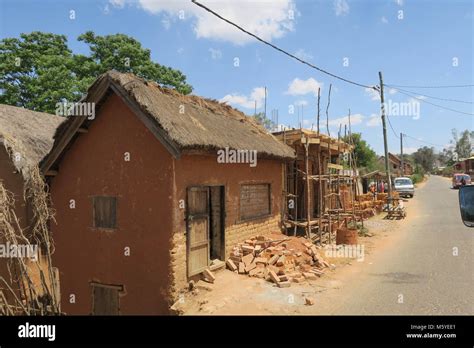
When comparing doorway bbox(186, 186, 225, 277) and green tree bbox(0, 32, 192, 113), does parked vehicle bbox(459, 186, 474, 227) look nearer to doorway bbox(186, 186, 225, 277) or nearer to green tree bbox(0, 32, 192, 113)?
doorway bbox(186, 186, 225, 277)

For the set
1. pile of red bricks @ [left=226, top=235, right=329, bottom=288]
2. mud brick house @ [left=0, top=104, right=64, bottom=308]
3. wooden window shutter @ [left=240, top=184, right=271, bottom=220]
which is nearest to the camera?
pile of red bricks @ [left=226, top=235, right=329, bottom=288]

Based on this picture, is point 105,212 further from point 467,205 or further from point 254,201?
point 467,205

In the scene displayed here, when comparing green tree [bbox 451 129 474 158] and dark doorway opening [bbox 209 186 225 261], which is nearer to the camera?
dark doorway opening [bbox 209 186 225 261]

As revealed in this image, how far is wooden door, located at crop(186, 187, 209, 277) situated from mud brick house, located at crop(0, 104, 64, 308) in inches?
190

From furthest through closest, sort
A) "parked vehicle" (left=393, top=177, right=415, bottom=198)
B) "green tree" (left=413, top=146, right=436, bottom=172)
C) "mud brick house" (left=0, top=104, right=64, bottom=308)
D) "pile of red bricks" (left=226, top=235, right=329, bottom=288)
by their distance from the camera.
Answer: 1. "green tree" (left=413, top=146, right=436, bottom=172)
2. "parked vehicle" (left=393, top=177, right=415, bottom=198)
3. "mud brick house" (left=0, top=104, right=64, bottom=308)
4. "pile of red bricks" (left=226, top=235, right=329, bottom=288)

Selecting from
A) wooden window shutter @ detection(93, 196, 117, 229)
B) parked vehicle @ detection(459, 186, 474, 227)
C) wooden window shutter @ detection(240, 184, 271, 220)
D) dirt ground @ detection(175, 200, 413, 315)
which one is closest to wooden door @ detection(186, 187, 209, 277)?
dirt ground @ detection(175, 200, 413, 315)

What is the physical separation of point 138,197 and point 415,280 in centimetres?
748

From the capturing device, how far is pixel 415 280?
931 cm

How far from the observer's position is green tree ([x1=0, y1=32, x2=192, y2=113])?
21.8 m

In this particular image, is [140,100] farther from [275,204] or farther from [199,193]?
[275,204]

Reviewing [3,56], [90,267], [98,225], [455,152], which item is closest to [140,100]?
[98,225]


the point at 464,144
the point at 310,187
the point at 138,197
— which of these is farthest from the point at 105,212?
the point at 464,144

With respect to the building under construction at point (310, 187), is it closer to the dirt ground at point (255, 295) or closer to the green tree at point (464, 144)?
the dirt ground at point (255, 295)
